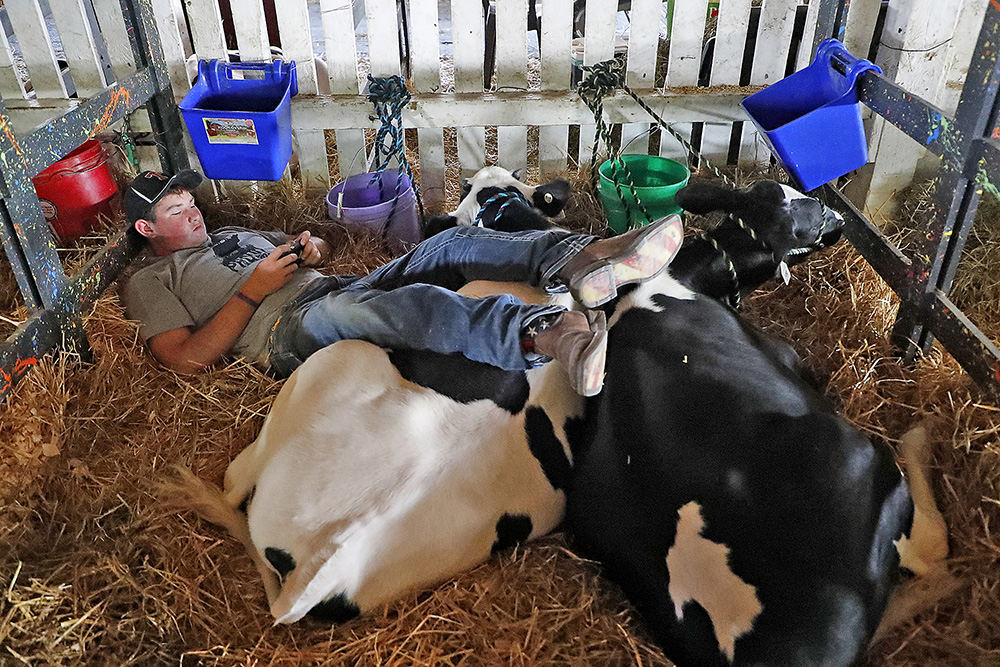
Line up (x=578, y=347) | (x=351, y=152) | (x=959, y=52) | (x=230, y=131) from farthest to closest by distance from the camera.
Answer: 1. (x=351, y=152)
2. (x=959, y=52)
3. (x=230, y=131)
4. (x=578, y=347)

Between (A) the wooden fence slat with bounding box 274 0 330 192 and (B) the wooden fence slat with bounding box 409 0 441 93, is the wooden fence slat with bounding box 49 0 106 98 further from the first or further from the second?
(B) the wooden fence slat with bounding box 409 0 441 93

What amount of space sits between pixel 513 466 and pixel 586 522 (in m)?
0.23

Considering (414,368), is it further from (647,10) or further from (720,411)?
(647,10)

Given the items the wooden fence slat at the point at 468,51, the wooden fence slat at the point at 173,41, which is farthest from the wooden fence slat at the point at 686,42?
the wooden fence slat at the point at 173,41

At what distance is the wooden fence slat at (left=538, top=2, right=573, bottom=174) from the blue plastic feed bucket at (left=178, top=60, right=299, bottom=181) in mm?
1185

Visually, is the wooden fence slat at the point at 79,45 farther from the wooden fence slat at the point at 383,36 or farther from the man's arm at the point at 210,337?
the man's arm at the point at 210,337

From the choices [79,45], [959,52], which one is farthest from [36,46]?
[959,52]

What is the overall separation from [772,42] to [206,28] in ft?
8.63

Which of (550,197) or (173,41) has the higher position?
(173,41)

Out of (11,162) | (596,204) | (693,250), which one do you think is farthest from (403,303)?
(596,204)

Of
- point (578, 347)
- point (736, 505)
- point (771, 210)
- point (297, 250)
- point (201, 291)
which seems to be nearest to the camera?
point (736, 505)

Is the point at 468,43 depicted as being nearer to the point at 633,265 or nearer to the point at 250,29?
the point at 250,29

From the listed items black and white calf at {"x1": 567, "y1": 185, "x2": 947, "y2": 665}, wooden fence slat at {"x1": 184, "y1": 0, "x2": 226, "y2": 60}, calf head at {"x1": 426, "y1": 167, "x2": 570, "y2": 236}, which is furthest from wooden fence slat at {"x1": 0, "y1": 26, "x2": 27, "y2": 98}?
black and white calf at {"x1": 567, "y1": 185, "x2": 947, "y2": 665}

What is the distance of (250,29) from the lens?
11.6 ft
